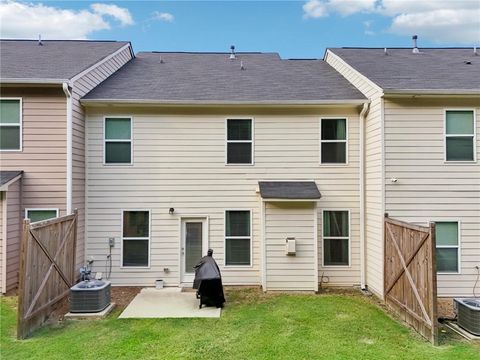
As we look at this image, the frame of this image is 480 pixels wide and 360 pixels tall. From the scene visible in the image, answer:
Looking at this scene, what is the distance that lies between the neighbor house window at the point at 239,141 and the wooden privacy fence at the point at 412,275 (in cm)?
367

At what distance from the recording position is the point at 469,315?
5.55 metres

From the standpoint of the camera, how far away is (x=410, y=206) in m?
7.46

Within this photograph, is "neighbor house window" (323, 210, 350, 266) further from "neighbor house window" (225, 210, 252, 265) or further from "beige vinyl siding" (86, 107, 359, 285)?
"neighbor house window" (225, 210, 252, 265)

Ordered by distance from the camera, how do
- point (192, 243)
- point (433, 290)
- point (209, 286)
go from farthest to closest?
point (192, 243), point (209, 286), point (433, 290)

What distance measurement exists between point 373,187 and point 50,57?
9427 mm

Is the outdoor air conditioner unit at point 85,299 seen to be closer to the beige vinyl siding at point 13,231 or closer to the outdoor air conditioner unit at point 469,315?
the beige vinyl siding at point 13,231

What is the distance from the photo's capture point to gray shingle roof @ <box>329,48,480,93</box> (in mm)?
7496

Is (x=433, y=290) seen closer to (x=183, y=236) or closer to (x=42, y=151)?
(x=183, y=236)

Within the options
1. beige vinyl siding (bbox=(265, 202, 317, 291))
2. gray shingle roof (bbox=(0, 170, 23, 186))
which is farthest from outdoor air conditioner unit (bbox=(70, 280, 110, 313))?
beige vinyl siding (bbox=(265, 202, 317, 291))

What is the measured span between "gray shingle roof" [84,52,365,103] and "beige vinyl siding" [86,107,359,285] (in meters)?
0.36

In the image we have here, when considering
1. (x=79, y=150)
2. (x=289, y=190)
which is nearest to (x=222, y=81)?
(x=289, y=190)

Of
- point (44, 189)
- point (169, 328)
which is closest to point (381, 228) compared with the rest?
point (169, 328)

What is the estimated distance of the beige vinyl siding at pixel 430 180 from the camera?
7.43m

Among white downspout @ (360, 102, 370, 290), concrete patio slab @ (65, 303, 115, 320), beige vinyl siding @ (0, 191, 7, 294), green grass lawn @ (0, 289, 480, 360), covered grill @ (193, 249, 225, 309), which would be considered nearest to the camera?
green grass lawn @ (0, 289, 480, 360)
